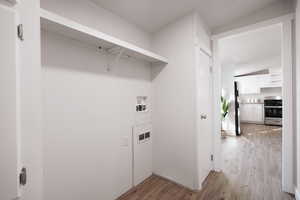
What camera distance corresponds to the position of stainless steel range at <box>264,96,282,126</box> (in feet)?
18.9

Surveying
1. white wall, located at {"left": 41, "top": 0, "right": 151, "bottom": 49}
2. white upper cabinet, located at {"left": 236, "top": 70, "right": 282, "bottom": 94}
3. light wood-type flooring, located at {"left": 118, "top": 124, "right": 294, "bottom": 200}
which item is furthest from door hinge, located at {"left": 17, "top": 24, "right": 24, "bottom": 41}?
white upper cabinet, located at {"left": 236, "top": 70, "right": 282, "bottom": 94}

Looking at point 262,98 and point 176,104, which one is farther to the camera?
point 262,98

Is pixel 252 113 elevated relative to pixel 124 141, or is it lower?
lower

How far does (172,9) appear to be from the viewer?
1912 millimetres

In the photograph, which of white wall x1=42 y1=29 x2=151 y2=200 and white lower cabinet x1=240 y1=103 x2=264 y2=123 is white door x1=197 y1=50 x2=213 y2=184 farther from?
white lower cabinet x1=240 y1=103 x2=264 y2=123

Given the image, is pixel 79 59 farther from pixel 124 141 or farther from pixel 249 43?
pixel 249 43

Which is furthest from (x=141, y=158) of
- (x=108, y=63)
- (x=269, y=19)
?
(x=269, y=19)

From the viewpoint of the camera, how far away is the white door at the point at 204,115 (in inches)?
79.1

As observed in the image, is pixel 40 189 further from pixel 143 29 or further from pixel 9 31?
pixel 143 29

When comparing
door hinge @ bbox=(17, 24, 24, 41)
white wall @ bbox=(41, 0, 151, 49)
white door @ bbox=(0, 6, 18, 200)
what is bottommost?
white door @ bbox=(0, 6, 18, 200)

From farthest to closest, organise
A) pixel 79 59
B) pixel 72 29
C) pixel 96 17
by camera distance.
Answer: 1. pixel 96 17
2. pixel 79 59
3. pixel 72 29

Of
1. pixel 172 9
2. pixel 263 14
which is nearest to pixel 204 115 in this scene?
pixel 172 9

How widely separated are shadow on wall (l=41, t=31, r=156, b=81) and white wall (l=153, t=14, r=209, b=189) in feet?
1.95

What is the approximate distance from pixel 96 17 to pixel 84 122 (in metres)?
1.23
